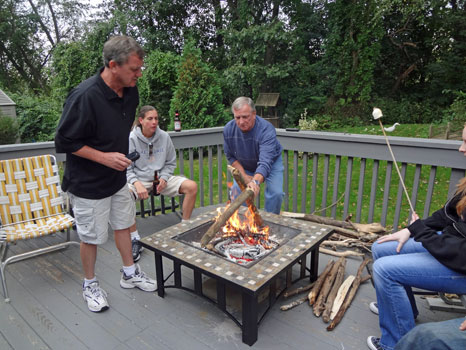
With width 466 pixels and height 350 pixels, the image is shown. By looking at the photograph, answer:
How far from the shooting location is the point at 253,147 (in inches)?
117

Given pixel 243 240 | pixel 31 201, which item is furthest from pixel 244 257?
pixel 31 201

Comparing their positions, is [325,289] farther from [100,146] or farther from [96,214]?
[100,146]

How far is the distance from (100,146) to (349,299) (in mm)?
1809

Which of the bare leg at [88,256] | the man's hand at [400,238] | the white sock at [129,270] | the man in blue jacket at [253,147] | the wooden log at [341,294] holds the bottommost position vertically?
the wooden log at [341,294]

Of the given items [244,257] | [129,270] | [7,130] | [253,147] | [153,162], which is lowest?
[129,270]

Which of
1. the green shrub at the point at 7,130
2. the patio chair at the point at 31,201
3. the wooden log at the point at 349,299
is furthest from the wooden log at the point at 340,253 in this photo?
the green shrub at the point at 7,130

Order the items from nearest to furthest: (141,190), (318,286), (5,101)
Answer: (318,286)
(141,190)
(5,101)

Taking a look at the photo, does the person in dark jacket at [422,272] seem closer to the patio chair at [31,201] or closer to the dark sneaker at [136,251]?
the dark sneaker at [136,251]

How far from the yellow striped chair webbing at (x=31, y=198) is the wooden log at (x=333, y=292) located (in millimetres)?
1974

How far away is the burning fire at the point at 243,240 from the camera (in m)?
2.01

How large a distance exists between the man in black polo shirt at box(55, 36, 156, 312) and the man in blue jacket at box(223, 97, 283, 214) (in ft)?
3.36

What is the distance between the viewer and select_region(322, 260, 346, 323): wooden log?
1897 millimetres

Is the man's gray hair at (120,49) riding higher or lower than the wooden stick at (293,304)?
higher

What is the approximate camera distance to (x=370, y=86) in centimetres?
1053
